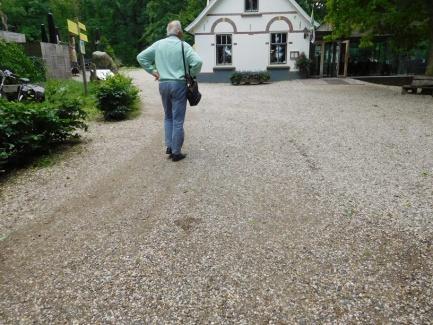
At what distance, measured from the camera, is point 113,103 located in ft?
28.7

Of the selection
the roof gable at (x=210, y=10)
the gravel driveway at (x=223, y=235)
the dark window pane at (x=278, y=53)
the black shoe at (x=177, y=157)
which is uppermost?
the roof gable at (x=210, y=10)

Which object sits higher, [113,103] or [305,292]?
[113,103]

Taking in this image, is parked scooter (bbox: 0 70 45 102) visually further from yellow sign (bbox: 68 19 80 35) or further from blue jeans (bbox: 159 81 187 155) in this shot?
blue jeans (bbox: 159 81 187 155)

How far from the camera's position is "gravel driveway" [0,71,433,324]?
2.41m

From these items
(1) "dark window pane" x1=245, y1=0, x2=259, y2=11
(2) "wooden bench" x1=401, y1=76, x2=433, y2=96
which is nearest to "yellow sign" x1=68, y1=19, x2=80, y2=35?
(2) "wooden bench" x1=401, y1=76, x2=433, y2=96

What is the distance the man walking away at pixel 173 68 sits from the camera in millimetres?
5156

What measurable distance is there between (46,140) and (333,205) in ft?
14.8

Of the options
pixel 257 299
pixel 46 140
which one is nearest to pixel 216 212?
pixel 257 299

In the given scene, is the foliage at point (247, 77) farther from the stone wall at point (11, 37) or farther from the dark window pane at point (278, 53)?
the stone wall at point (11, 37)

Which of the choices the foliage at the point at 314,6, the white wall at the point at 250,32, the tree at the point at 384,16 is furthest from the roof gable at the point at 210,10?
the foliage at the point at 314,6

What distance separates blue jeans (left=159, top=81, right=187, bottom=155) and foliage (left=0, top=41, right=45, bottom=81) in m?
8.92

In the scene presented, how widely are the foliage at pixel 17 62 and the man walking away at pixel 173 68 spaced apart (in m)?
8.76

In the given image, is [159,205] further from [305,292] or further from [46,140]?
[46,140]

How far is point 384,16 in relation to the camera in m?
14.4
